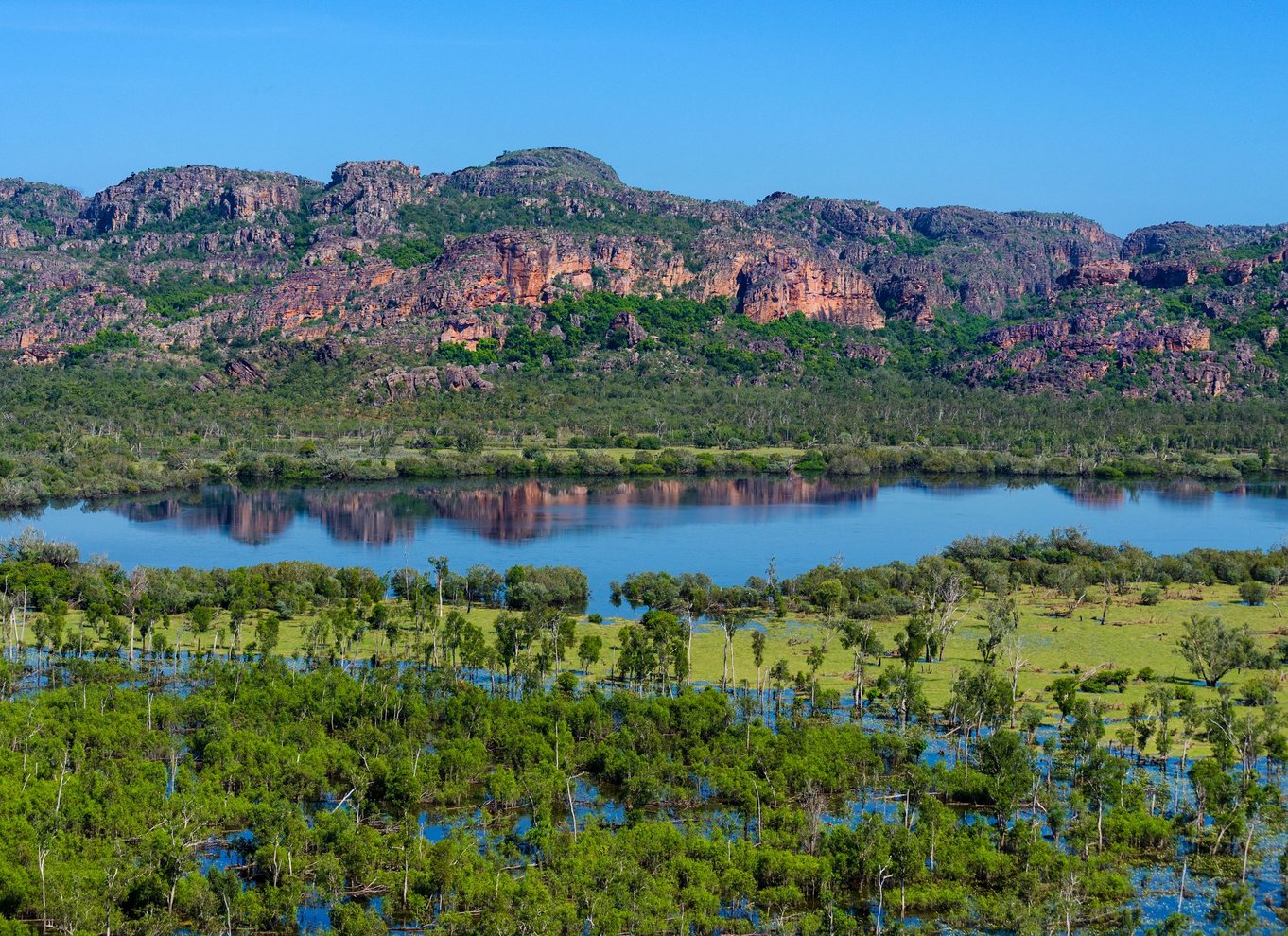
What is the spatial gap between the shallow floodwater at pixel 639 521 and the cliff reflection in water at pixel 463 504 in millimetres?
228

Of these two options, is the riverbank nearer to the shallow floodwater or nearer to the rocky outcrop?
the shallow floodwater

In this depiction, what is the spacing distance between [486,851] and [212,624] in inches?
1352

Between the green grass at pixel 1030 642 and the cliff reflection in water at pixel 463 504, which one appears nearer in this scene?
the green grass at pixel 1030 642

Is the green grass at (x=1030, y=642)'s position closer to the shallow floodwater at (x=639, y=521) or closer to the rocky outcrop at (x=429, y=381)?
the shallow floodwater at (x=639, y=521)

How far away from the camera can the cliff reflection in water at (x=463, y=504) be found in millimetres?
106688

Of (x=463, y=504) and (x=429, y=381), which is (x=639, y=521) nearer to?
(x=463, y=504)

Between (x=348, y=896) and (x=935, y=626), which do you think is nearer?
(x=348, y=896)

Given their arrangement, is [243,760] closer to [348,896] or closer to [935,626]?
[348,896]

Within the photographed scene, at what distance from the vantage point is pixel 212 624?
6712cm

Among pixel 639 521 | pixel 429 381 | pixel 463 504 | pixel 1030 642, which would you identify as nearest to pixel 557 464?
pixel 463 504

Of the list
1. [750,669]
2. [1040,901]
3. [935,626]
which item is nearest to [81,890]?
[1040,901]

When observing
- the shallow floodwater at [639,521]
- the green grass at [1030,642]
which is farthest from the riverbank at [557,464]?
the green grass at [1030,642]

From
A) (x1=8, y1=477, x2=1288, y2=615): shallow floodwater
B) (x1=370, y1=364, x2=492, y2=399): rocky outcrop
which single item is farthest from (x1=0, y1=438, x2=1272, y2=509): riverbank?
(x1=370, y1=364, x2=492, y2=399): rocky outcrop

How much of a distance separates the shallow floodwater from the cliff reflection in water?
23 cm
